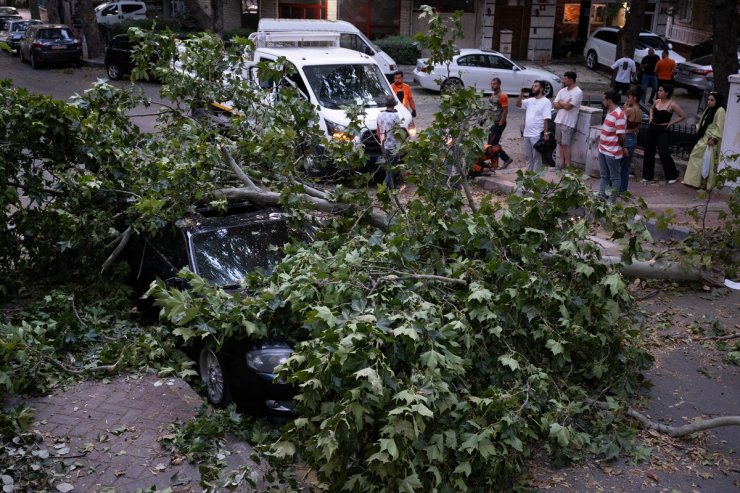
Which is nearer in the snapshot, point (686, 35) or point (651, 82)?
point (651, 82)

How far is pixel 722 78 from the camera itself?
14977mm

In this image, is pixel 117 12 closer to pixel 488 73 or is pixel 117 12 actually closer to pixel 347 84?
pixel 488 73

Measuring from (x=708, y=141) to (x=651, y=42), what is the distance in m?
16.9

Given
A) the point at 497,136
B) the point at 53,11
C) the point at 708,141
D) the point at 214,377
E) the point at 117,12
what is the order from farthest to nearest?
the point at 117,12 < the point at 53,11 < the point at 497,136 < the point at 708,141 < the point at 214,377

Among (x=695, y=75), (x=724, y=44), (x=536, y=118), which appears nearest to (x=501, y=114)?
(x=536, y=118)

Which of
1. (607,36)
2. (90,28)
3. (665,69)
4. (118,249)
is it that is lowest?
(118,249)

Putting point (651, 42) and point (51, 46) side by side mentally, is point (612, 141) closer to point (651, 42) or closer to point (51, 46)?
point (651, 42)

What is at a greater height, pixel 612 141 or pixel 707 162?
pixel 612 141

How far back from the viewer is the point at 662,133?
43.3ft

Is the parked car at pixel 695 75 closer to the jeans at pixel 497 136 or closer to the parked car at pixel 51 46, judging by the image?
the jeans at pixel 497 136

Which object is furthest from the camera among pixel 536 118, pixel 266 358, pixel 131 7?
pixel 131 7

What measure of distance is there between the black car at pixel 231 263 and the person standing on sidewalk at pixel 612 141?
17.7ft

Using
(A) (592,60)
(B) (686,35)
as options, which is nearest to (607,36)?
(A) (592,60)

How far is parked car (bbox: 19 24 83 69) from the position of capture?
2881 centimetres
